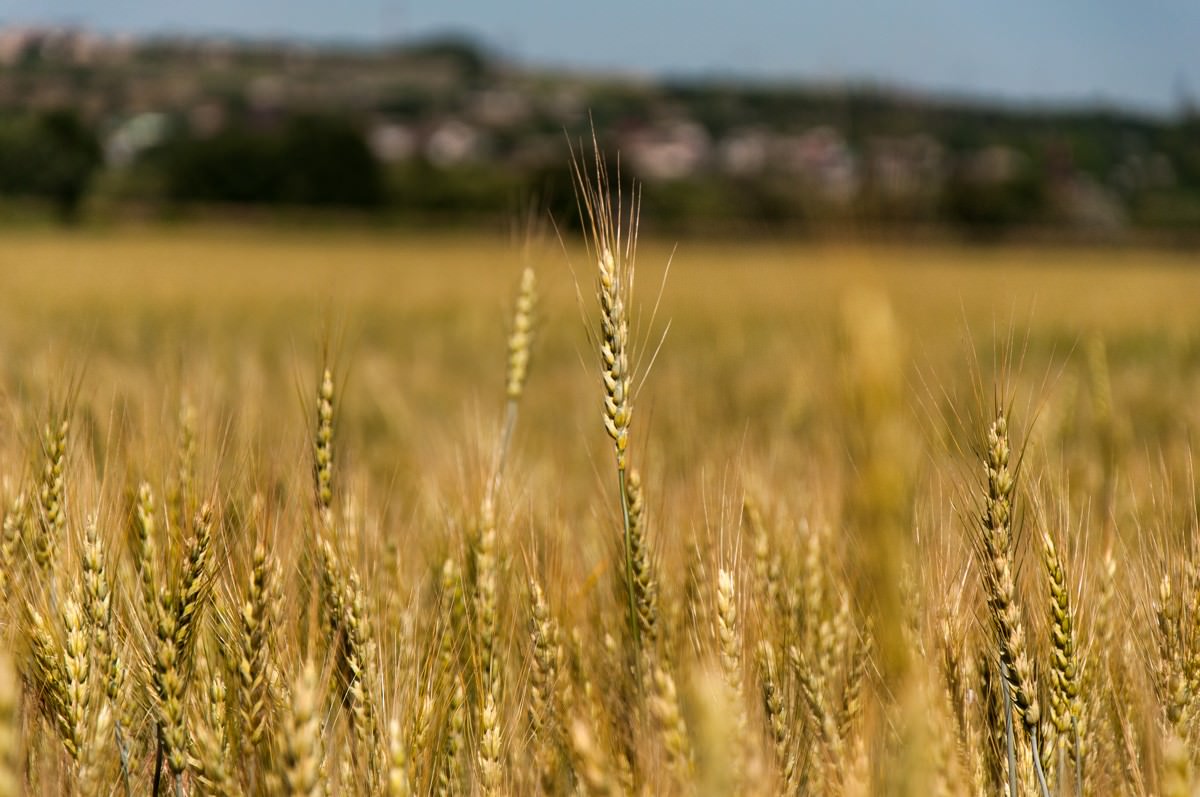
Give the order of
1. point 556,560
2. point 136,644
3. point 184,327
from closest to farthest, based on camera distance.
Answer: point 136,644, point 556,560, point 184,327

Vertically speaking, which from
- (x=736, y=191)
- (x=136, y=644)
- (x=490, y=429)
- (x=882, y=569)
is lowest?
(x=136, y=644)

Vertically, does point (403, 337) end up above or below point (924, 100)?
below

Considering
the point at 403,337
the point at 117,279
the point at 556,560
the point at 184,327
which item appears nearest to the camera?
the point at 556,560

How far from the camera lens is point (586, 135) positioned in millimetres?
1231

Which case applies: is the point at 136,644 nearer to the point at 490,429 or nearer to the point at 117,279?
the point at 490,429

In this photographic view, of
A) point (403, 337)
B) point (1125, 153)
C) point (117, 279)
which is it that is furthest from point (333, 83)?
point (1125, 153)

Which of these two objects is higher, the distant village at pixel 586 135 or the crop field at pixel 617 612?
the distant village at pixel 586 135

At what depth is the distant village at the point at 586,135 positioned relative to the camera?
67cm

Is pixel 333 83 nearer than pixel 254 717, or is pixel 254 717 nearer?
pixel 254 717

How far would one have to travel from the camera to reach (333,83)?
64938 mm

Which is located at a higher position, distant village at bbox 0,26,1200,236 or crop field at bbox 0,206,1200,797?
distant village at bbox 0,26,1200,236

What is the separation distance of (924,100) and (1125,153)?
334 cm

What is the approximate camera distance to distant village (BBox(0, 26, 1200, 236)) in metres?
0.67

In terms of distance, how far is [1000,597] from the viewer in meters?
0.94
